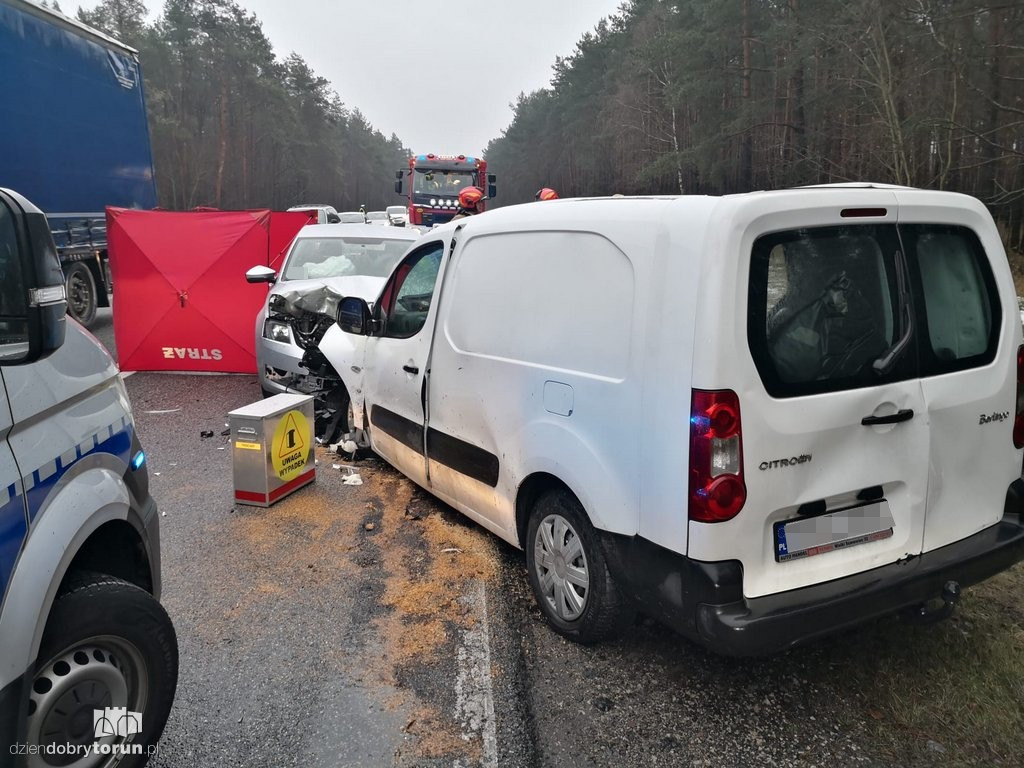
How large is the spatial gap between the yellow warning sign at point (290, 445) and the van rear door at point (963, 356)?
3.78m

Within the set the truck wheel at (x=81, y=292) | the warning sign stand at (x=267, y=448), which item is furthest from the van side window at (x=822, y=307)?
the truck wheel at (x=81, y=292)

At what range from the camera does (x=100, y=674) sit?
2.12 metres

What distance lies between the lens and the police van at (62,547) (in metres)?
1.82

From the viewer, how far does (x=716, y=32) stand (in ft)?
101

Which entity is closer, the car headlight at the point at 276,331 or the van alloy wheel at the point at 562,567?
the van alloy wheel at the point at 562,567

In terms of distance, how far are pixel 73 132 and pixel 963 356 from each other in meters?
12.5

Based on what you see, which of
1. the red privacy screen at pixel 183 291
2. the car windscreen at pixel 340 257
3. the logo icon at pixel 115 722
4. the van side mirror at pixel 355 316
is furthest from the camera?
the red privacy screen at pixel 183 291

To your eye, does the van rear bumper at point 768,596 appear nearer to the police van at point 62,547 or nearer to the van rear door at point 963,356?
the van rear door at point 963,356

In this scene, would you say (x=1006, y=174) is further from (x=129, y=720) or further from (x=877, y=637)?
(x=129, y=720)

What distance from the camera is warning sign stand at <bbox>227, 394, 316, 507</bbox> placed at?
15.8 ft

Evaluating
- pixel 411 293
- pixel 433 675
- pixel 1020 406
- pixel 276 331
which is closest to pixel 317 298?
pixel 276 331

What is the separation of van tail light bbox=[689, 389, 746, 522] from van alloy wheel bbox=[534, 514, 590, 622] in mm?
783

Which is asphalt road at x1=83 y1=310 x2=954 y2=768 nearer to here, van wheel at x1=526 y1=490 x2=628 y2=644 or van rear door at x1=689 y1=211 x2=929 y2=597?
van wheel at x1=526 y1=490 x2=628 y2=644

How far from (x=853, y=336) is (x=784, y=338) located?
338 millimetres
